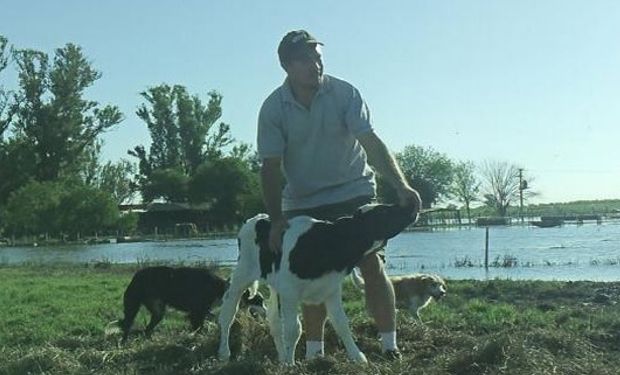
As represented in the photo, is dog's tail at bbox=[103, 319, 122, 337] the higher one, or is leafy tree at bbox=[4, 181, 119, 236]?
leafy tree at bbox=[4, 181, 119, 236]

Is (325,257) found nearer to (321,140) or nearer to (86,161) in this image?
(321,140)

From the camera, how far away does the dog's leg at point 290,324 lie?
6738mm

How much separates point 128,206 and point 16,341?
295 feet

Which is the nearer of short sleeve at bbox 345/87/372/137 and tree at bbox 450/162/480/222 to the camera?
short sleeve at bbox 345/87/372/137

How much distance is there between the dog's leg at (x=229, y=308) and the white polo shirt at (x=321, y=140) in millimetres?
855

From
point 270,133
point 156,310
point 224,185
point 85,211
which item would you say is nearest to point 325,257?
point 270,133

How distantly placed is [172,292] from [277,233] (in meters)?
4.45

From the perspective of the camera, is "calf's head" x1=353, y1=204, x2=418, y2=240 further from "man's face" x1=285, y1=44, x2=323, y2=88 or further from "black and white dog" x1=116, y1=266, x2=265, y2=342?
"black and white dog" x1=116, y1=266, x2=265, y2=342

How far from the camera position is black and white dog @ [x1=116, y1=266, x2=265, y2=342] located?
10.8 meters

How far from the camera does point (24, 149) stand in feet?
248

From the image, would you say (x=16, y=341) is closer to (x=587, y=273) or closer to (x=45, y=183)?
(x=587, y=273)

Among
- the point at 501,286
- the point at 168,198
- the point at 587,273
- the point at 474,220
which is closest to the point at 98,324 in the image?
the point at 501,286

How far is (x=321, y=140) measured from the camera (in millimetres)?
7137

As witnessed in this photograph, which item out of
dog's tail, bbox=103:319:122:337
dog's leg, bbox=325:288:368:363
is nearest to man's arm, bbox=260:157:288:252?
dog's leg, bbox=325:288:368:363
